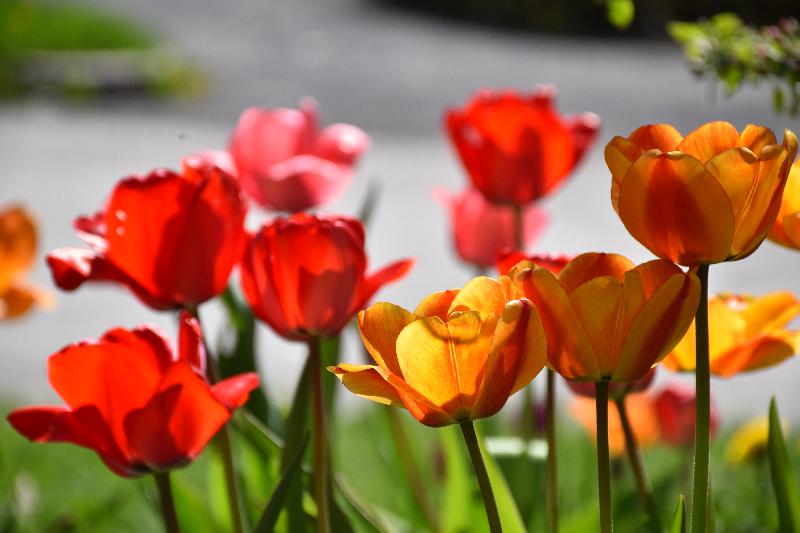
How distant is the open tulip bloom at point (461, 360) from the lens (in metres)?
0.77

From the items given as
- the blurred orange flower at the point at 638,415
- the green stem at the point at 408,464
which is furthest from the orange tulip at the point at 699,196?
the blurred orange flower at the point at 638,415

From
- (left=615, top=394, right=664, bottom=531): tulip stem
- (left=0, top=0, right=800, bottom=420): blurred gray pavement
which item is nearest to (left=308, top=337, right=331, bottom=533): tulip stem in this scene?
(left=615, top=394, right=664, bottom=531): tulip stem

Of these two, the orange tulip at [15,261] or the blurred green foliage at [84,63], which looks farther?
the blurred green foliage at [84,63]

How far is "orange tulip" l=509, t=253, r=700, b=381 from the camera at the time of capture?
0.79 meters

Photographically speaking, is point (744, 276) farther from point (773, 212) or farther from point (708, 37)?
point (773, 212)

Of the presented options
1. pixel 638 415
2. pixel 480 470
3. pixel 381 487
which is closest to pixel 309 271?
pixel 480 470

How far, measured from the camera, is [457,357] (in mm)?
785

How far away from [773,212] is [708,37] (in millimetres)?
384

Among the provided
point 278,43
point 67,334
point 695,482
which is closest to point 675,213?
point 695,482

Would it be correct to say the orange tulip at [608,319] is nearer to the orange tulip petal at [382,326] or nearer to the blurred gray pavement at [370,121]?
the orange tulip petal at [382,326]

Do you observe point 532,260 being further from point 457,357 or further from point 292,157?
point 292,157

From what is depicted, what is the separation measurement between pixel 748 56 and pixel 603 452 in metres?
0.49

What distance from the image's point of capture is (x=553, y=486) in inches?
43.9

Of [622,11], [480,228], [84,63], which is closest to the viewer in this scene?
[622,11]
